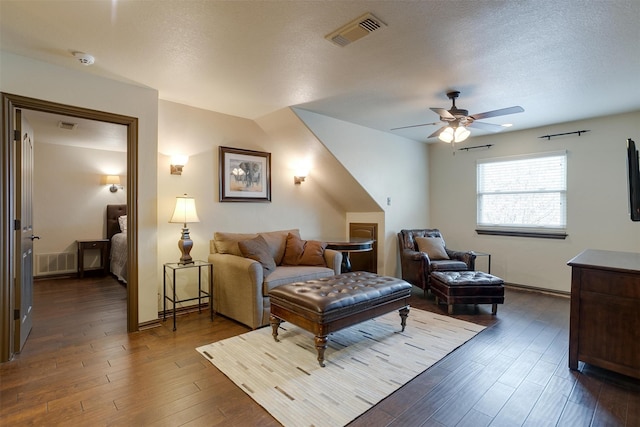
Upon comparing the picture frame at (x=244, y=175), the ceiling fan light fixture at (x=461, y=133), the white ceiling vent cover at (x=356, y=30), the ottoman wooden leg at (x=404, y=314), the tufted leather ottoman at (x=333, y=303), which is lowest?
the ottoman wooden leg at (x=404, y=314)

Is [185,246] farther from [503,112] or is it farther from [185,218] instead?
[503,112]

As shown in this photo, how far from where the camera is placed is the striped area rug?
1.97m

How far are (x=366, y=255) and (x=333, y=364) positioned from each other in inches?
118

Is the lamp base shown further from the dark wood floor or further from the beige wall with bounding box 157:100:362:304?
the dark wood floor

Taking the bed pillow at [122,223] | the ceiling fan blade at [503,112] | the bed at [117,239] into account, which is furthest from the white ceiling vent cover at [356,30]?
the bed pillow at [122,223]

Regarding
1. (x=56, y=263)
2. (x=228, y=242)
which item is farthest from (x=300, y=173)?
(x=56, y=263)

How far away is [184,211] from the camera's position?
138 inches

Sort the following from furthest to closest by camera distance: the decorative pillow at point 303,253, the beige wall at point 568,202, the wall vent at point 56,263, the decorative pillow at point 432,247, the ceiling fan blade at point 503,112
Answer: the wall vent at point 56,263
the decorative pillow at point 432,247
the beige wall at point 568,202
the decorative pillow at point 303,253
the ceiling fan blade at point 503,112

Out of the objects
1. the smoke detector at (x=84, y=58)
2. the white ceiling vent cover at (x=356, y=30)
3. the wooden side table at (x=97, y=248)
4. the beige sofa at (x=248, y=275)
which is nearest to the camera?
the white ceiling vent cover at (x=356, y=30)

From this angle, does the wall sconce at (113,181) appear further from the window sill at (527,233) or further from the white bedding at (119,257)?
the window sill at (527,233)

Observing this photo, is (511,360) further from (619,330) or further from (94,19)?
(94,19)

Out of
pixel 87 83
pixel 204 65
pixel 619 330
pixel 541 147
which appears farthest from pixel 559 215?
pixel 87 83

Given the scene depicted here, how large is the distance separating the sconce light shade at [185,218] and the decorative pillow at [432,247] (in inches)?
134

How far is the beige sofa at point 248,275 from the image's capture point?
3230 millimetres
